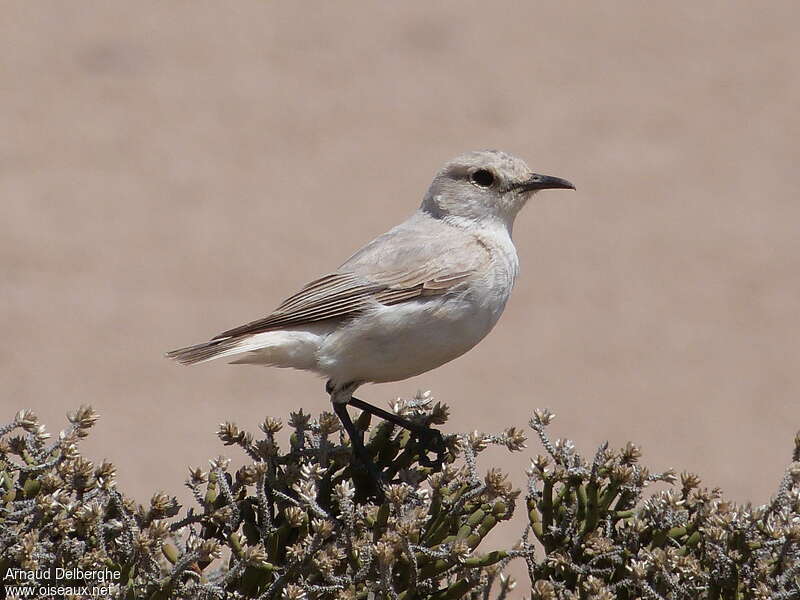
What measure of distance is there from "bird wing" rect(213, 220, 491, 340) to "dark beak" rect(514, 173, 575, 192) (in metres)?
0.43

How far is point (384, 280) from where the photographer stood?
5.62m

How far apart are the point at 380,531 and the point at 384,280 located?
1.62 metres

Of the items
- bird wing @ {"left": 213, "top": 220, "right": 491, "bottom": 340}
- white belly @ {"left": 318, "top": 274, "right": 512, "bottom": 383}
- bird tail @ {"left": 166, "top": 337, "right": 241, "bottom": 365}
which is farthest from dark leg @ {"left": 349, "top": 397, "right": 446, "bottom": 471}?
bird tail @ {"left": 166, "top": 337, "right": 241, "bottom": 365}

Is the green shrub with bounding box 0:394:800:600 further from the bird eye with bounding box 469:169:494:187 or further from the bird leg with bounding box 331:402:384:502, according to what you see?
the bird eye with bounding box 469:169:494:187

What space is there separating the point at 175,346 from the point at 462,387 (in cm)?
343

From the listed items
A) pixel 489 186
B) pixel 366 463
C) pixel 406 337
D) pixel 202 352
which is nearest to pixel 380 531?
pixel 366 463

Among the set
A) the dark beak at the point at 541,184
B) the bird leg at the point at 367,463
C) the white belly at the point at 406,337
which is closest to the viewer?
the bird leg at the point at 367,463

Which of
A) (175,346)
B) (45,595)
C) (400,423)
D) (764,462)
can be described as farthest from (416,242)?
(175,346)

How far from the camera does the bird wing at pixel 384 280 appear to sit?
18.1 ft

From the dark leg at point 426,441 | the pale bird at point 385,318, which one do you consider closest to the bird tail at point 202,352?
the pale bird at point 385,318

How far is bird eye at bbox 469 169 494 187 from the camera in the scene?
239 inches

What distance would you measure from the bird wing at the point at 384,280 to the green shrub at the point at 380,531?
94 cm

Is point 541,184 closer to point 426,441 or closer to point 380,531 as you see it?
point 426,441

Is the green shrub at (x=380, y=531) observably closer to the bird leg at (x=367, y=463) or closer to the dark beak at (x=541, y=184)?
the bird leg at (x=367, y=463)
